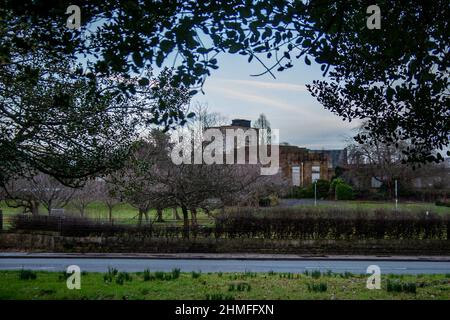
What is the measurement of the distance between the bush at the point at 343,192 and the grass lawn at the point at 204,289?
143 feet

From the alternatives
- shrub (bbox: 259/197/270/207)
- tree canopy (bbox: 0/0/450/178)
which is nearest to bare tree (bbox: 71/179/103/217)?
shrub (bbox: 259/197/270/207)

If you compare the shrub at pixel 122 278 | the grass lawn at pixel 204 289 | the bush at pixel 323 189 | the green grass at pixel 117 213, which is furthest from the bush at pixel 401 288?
the bush at pixel 323 189

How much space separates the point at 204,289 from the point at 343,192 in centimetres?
4665

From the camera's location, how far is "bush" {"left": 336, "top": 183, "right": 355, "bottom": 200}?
53.8 m

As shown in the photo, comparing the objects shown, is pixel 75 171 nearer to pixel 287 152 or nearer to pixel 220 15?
pixel 220 15

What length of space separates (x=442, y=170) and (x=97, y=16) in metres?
57.0

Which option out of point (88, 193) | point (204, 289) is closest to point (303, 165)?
point (88, 193)

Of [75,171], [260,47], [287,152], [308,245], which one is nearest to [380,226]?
[308,245]

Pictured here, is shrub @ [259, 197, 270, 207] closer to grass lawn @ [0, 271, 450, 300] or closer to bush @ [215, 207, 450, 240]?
bush @ [215, 207, 450, 240]

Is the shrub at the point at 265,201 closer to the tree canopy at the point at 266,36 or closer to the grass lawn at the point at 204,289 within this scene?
the grass lawn at the point at 204,289

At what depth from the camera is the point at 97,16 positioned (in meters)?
7.10

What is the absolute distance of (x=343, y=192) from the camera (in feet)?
177

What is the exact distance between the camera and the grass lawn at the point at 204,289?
8.35m

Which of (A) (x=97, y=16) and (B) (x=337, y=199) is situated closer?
(A) (x=97, y=16)
